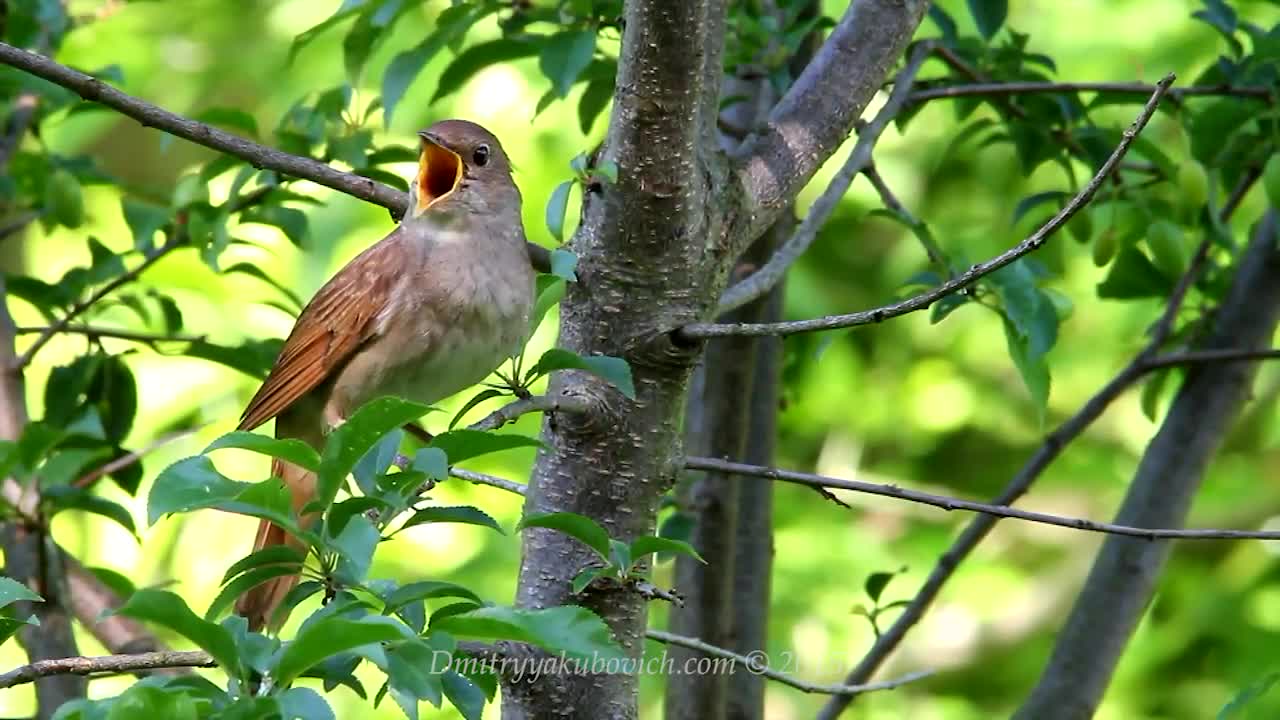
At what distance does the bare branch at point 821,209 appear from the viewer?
271 centimetres

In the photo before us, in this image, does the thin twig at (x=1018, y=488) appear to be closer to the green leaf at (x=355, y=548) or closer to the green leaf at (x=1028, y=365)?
the green leaf at (x=1028, y=365)

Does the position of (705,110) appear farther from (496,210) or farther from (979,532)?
(979,532)

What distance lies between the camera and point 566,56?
10.4ft

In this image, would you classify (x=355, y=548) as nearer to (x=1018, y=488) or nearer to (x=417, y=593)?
(x=417, y=593)

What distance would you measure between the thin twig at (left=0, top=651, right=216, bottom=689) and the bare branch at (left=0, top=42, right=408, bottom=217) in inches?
31.9

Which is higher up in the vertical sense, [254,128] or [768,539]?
[254,128]

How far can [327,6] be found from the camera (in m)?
6.21

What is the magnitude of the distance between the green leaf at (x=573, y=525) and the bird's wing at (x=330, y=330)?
1.51 metres

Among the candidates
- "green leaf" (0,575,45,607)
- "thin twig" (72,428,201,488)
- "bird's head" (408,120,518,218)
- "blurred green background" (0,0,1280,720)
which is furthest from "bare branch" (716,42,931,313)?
"blurred green background" (0,0,1280,720)

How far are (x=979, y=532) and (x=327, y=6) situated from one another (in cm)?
378

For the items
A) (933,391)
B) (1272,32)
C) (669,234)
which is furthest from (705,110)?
(933,391)

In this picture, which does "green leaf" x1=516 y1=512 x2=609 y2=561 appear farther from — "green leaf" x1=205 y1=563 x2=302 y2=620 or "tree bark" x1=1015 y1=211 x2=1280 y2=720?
"tree bark" x1=1015 y1=211 x2=1280 y2=720

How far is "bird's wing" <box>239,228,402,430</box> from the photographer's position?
3.43 meters

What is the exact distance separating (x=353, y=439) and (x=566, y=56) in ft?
5.06
